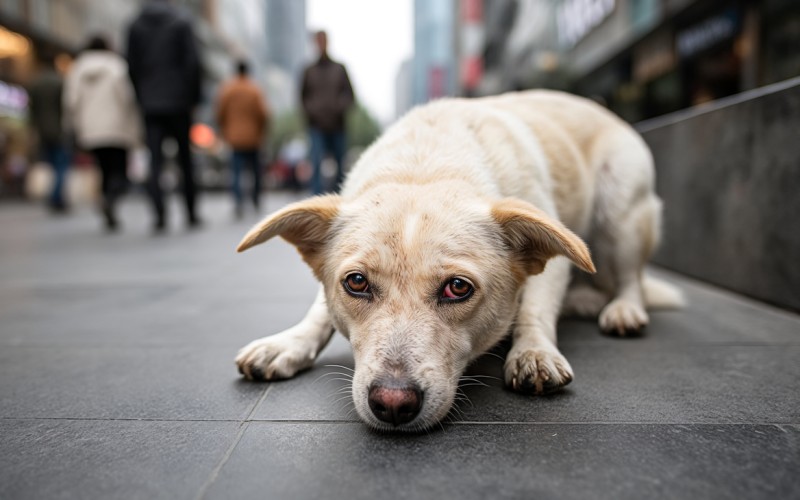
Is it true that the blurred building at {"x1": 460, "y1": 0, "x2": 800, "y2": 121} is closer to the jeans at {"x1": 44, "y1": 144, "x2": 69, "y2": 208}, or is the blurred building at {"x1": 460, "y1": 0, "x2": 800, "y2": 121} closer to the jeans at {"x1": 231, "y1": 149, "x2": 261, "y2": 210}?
the jeans at {"x1": 231, "y1": 149, "x2": 261, "y2": 210}

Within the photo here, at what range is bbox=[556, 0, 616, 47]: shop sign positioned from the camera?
17.3m

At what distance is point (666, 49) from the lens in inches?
520

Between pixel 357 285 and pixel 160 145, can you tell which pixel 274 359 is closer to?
pixel 357 285

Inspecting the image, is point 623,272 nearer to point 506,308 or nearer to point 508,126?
point 508,126

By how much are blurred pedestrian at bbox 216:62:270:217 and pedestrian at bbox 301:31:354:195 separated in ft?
4.53

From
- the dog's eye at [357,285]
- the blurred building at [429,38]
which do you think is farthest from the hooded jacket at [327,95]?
the blurred building at [429,38]

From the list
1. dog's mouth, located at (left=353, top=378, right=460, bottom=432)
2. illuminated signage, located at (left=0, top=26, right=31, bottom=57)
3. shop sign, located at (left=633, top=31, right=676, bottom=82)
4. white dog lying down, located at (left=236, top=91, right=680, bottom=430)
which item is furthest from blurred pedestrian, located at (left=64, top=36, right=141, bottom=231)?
illuminated signage, located at (left=0, top=26, right=31, bottom=57)

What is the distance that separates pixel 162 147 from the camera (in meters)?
8.27

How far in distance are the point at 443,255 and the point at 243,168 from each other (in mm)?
10660

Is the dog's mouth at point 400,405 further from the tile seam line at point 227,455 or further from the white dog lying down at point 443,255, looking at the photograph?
the tile seam line at point 227,455

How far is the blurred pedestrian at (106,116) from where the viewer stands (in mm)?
8852

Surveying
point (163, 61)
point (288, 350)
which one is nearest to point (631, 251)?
point (288, 350)

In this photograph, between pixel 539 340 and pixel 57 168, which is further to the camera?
pixel 57 168

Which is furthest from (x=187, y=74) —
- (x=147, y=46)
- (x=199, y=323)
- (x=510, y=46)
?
(x=510, y=46)
